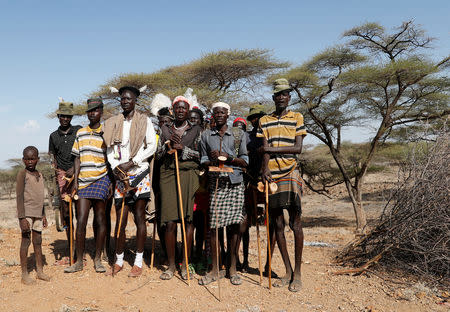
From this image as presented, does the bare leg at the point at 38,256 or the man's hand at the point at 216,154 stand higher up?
the man's hand at the point at 216,154

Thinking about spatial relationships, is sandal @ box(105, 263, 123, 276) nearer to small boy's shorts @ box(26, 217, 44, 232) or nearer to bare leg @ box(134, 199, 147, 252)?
bare leg @ box(134, 199, 147, 252)

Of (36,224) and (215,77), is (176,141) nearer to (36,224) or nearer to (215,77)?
(36,224)

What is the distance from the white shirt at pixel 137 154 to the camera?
447 cm

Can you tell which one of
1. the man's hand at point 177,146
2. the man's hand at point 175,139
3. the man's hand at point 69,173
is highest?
the man's hand at point 175,139

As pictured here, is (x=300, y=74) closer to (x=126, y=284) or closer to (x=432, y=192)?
(x=432, y=192)

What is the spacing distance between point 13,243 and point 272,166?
196 inches

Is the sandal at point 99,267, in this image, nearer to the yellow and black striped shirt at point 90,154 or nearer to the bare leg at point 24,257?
the bare leg at point 24,257

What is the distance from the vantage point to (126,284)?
4.17m

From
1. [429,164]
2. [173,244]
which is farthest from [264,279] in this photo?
[429,164]

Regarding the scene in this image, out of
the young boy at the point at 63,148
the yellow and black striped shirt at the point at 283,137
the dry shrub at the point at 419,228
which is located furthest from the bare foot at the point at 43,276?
the dry shrub at the point at 419,228

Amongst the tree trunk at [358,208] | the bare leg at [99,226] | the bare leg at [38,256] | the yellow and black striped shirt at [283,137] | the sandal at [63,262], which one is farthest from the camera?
the tree trunk at [358,208]

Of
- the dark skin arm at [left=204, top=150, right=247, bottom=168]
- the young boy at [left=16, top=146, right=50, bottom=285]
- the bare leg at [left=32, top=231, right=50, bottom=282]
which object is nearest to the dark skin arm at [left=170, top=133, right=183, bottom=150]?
the dark skin arm at [left=204, top=150, right=247, bottom=168]

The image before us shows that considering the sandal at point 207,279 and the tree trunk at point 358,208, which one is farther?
the tree trunk at point 358,208

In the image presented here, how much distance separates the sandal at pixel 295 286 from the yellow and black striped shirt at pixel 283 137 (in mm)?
1175
